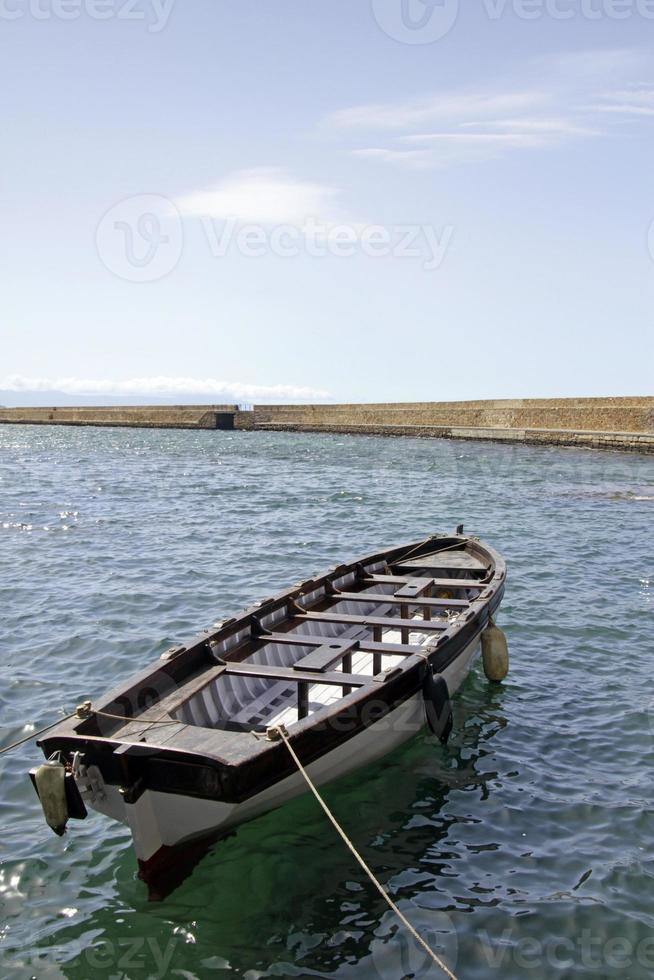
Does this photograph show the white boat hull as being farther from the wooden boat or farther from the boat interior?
the boat interior

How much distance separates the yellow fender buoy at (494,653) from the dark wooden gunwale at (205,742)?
69.0 inches

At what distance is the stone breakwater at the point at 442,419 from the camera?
159 ft

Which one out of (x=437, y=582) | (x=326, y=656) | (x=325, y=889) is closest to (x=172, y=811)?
(x=325, y=889)

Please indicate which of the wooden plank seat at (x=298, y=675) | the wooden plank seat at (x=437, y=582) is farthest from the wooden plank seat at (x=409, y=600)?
the wooden plank seat at (x=298, y=675)

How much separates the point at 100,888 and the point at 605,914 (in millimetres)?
3603

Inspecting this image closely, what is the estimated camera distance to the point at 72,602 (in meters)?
13.4

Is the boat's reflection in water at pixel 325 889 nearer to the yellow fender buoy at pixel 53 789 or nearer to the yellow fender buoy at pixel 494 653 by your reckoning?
the yellow fender buoy at pixel 53 789

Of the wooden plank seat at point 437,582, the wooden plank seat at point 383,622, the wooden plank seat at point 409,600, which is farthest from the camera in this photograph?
the wooden plank seat at point 437,582

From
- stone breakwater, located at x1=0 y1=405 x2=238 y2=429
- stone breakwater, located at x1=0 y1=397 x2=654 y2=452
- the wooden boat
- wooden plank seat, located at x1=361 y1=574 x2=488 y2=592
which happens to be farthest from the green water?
stone breakwater, located at x1=0 y1=405 x2=238 y2=429

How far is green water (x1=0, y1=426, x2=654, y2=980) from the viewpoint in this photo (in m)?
5.35

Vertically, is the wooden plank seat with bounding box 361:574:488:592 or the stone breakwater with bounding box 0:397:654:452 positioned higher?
the stone breakwater with bounding box 0:397:654:452

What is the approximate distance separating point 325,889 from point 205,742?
1.44 metres

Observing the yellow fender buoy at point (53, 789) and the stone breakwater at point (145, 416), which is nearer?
the yellow fender buoy at point (53, 789)

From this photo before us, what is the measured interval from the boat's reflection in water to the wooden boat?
0.35 m
